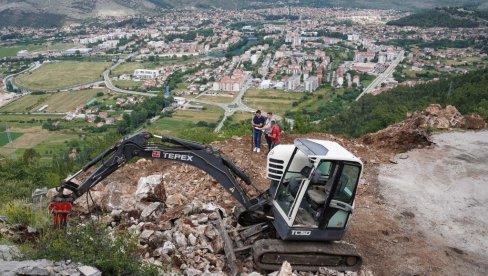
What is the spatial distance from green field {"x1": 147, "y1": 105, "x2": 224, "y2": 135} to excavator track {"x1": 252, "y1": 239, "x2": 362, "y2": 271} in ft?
115

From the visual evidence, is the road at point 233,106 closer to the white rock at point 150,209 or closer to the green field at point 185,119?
the green field at point 185,119

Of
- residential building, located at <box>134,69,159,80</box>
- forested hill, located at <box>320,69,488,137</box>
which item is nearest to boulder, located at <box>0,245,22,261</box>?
forested hill, located at <box>320,69,488,137</box>

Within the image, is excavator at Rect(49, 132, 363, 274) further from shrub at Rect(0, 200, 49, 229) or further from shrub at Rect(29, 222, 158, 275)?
shrub at Rect(0, 200, 49, 229)

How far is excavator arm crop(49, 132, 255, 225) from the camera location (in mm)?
6602

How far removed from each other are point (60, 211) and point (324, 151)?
4191 mm

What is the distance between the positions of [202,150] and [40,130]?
41274 mm

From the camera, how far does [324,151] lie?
670 cm

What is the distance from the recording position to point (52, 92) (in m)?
60.0

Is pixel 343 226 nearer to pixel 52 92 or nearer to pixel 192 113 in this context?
pixel 192 113

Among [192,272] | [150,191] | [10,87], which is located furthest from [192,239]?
[10,87]

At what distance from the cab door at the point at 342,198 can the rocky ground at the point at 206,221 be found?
4.26 ft

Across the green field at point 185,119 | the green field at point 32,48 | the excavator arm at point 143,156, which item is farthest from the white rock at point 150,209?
the green field at point 32,48

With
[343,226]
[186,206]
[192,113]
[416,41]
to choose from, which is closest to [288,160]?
[343,226]

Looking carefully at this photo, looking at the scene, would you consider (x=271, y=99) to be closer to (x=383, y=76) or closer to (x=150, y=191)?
(x=383, y=76)
